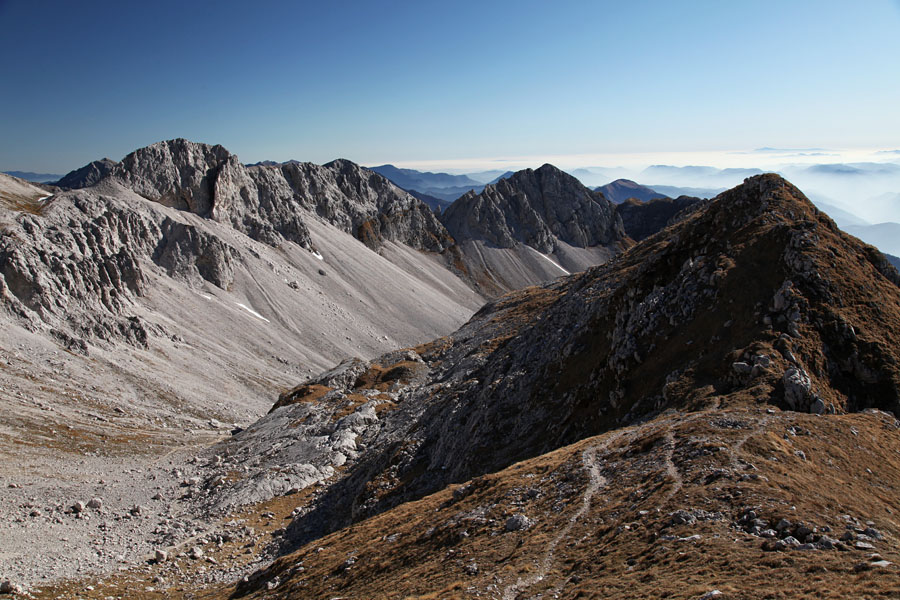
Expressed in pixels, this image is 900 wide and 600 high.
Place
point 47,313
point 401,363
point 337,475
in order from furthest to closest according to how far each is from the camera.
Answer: point 47,313, point 401,363, point 337,475

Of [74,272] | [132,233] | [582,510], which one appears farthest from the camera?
[132,233]

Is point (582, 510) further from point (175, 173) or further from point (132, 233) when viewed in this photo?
point (175, 173)

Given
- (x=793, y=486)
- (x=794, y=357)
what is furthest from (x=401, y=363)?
(x=793, y=486)

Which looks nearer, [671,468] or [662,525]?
[662,525]

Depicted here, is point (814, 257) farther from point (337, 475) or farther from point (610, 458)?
point (337, 475)

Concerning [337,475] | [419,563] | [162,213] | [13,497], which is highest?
[162,213]

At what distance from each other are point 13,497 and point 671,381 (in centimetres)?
5820

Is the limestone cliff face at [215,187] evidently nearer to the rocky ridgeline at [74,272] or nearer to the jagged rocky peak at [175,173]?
the jagged rocky peak at [175,173]

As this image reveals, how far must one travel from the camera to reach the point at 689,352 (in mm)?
30906

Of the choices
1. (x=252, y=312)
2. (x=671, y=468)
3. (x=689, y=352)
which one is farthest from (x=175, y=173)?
(x=671, y=468)

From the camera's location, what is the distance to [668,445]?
22.8 meters

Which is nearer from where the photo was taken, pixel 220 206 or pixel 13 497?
pixel 13 497

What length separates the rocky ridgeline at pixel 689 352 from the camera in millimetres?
27094

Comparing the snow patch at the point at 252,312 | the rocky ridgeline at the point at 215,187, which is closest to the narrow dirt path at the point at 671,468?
the snow patch at the point at 252,312
